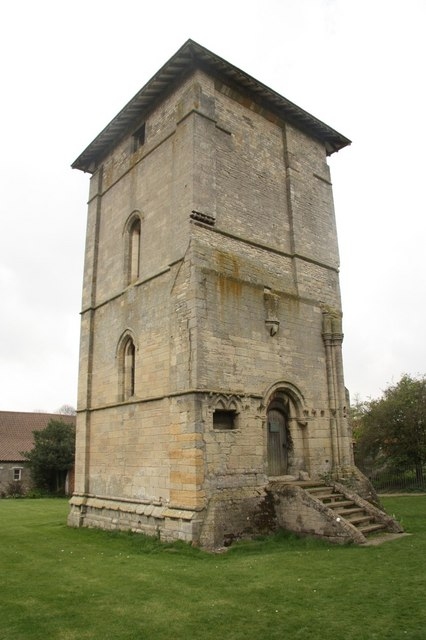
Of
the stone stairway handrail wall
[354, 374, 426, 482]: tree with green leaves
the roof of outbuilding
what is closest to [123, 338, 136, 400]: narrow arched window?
the stone stairway handrail wall

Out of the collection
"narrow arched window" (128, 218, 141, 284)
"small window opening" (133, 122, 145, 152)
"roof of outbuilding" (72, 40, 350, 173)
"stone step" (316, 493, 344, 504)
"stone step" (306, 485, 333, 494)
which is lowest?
"stone step" (316, 493, 344, 504)

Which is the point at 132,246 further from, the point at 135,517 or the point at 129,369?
the point at 135,517

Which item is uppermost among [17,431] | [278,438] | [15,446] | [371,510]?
A: [17,431]

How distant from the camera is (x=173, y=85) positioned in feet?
49.9

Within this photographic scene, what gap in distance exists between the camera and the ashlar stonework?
38.8 feet

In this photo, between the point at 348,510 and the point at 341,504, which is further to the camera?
the point at 341,504

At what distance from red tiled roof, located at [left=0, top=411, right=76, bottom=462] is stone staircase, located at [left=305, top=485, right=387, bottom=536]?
26854 mm

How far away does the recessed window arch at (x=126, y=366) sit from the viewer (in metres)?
A: 14.8

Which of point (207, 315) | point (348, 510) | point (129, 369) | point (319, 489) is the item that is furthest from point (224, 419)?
point (129, 369)

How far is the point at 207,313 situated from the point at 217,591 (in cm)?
616

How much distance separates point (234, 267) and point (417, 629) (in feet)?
29.7

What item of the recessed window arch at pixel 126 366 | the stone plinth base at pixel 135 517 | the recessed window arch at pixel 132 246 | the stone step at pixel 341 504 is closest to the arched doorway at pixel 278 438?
the stone step at pixel 341 504

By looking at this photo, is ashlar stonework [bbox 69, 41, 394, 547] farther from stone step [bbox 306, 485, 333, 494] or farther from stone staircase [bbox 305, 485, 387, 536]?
stone staircase [bbox 305, 485, 387, 536]

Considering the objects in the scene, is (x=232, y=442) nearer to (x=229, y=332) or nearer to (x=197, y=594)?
(x=229, y=332)
